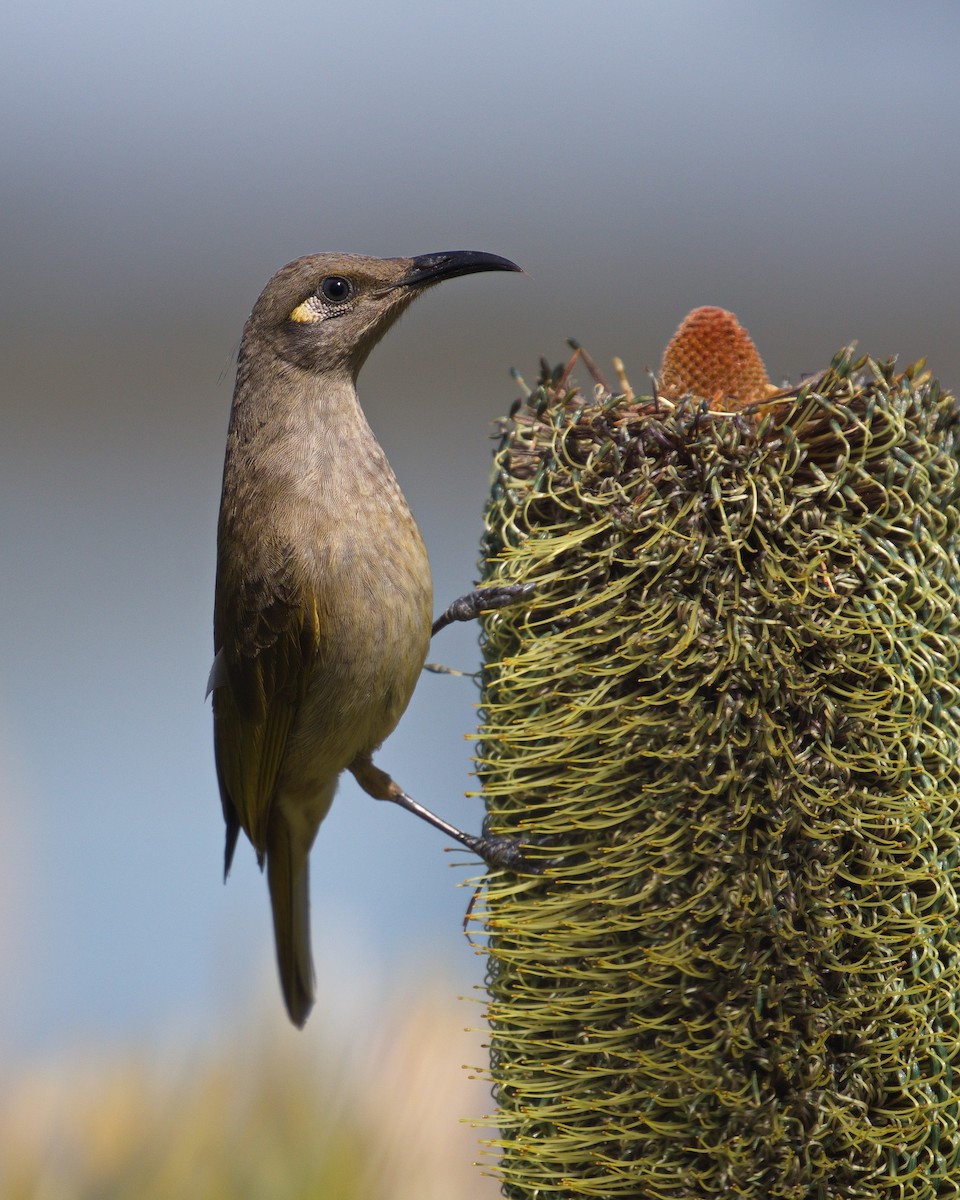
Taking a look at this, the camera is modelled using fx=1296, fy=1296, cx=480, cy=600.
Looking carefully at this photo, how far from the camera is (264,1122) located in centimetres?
339

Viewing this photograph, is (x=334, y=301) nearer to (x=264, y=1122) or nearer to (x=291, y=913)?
(x=291, y=913)

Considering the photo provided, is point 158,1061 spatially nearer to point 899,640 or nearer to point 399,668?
point 399,668

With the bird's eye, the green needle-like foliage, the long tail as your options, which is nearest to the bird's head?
the bird's eye

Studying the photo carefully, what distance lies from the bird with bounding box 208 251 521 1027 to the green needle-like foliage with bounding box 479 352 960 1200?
Result: 604mm

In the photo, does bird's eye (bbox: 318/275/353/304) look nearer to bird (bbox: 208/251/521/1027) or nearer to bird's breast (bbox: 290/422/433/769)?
bird (bbox: 208/251/521/1027)

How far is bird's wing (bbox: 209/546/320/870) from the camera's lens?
311 centimetres

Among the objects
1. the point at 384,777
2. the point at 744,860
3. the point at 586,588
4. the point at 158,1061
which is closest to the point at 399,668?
the point at 384,777

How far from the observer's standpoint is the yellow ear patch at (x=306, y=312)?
3.18 meters

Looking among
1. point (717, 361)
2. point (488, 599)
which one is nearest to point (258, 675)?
point (488, 599)

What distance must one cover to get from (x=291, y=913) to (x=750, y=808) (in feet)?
6.29

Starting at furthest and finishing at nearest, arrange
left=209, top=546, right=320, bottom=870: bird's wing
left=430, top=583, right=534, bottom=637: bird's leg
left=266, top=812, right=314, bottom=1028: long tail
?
left=266, top=812, right=314, bottom=1028: long tail, left=209, top=546, right=320, bottom=870: bird's wing, left=430, top=583, right=534, bottom=637: bird's leg

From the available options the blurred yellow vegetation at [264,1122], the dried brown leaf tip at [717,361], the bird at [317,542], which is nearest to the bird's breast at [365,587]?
the bird at [317,542]

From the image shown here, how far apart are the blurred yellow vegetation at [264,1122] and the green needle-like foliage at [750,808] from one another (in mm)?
837

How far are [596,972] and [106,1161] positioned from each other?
1.58 meters
